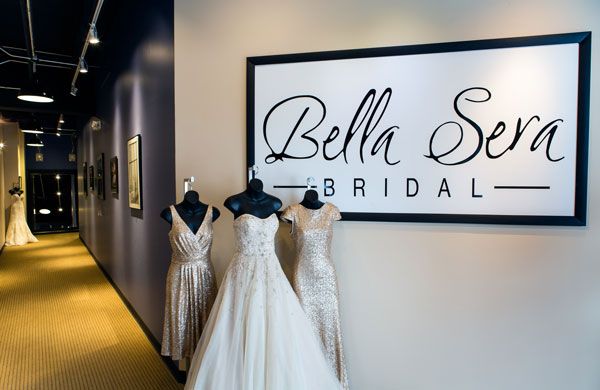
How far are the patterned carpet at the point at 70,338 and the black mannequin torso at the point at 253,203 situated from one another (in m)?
1.77

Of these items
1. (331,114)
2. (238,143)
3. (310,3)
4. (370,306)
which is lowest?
(370,306)

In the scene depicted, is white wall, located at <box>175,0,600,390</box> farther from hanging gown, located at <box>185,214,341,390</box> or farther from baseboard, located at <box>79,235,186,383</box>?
baseboard, located at <box>79,235,186,383</box>

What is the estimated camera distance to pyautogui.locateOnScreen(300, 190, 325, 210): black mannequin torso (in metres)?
2.04

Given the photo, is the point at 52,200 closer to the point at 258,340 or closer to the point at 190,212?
the point at 190,212

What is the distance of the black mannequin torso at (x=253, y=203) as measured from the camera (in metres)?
1.98

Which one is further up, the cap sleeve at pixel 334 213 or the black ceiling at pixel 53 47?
the black ceiling at pixel 53 47

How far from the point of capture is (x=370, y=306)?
2205mm

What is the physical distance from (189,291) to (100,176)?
5.01 meters

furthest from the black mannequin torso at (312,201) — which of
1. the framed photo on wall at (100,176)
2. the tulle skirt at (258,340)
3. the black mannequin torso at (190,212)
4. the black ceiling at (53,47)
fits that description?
the framed photo on wall at (100,176)

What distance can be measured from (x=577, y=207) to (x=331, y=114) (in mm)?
1567

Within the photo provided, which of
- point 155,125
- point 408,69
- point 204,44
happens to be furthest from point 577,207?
point 155,125

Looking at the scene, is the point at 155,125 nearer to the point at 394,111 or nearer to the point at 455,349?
the point at 394,111

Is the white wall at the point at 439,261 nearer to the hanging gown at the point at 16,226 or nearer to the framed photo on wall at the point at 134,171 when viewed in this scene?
the framed photo on wall at the point at 134,171

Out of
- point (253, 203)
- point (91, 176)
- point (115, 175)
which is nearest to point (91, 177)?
point (91, 176)
